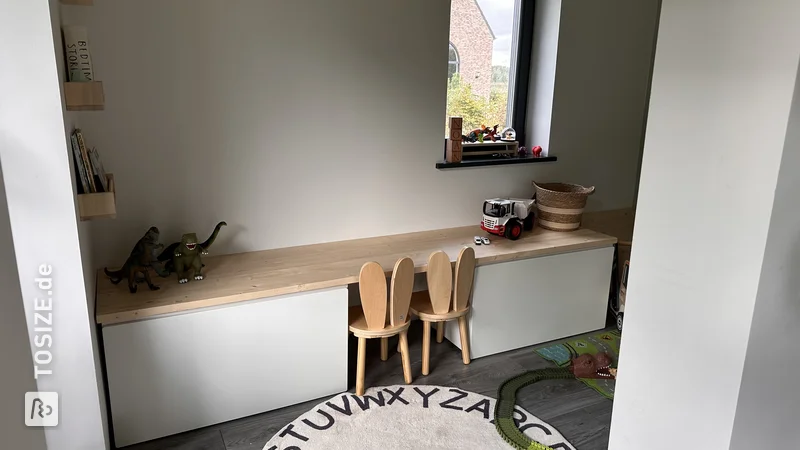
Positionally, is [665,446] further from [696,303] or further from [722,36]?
[722,36]

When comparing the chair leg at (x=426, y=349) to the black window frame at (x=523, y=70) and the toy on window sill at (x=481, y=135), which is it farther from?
the black window frame at (x=523, y=70)

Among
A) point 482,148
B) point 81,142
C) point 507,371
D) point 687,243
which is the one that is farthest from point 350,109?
point 687,243

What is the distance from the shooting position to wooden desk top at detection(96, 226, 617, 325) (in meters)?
2.10

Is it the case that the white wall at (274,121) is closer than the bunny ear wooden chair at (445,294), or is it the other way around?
the white wall at (274,121)

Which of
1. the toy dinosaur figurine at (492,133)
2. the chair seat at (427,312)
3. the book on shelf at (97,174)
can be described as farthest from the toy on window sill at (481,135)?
the book on shelf at (97,174)

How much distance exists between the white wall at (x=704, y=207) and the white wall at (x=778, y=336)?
0.06 feet

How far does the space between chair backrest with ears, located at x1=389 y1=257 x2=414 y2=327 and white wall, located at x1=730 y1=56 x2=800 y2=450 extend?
1.34 meters

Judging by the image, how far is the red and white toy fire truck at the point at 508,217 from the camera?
293 cm

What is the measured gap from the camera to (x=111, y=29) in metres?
2.21

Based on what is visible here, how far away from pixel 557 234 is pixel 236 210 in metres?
1.61

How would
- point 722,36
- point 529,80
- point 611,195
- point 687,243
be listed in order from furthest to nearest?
point 611,195 → point 529,80 → point 687,243 → point 722,36

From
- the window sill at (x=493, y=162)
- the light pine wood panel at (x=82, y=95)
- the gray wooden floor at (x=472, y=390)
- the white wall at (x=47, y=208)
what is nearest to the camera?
the white wall at (x=47, y=208)

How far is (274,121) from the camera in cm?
257

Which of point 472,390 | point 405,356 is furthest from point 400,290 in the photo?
point 472,390
